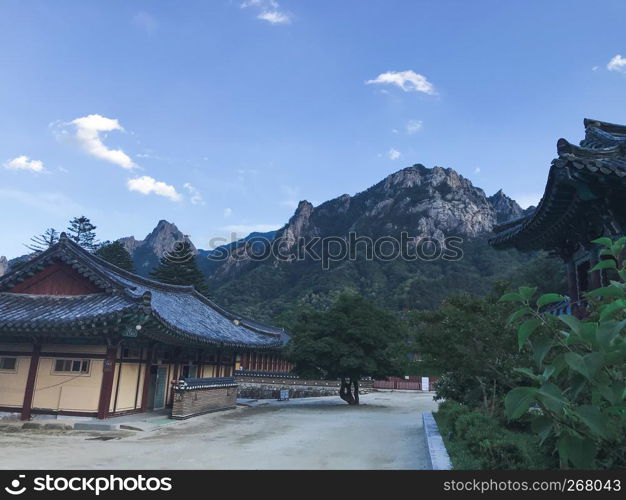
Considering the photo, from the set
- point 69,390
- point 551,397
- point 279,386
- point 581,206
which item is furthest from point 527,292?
point 279,386

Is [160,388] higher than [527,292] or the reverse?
the reverse

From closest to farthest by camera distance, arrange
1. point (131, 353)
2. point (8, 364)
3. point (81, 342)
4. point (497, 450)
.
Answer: point (497, 450) → point (81, 342) → point (8, 364) → point (131, 353)

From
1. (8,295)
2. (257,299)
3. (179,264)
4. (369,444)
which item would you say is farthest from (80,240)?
(369,444)

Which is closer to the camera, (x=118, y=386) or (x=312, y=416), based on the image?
(x=118, y=386)

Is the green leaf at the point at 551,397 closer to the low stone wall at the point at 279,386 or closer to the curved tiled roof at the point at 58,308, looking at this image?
the curved tiled roof at the point at 58,308

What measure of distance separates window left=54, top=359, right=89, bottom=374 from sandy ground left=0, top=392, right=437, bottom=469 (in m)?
2.49

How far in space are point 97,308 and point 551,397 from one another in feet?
55.3

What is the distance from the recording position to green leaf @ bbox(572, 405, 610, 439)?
1.67 meters

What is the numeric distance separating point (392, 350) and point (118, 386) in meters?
15.5

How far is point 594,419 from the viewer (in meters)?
1.72

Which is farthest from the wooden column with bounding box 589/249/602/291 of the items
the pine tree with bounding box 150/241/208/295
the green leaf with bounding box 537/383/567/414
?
the pine tree with bounding box 150/241/208/295

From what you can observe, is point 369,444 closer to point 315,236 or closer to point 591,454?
point 591,454

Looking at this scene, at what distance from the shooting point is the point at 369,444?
13.1 meters

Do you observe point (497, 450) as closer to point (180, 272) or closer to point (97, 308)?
point (97, 308)
